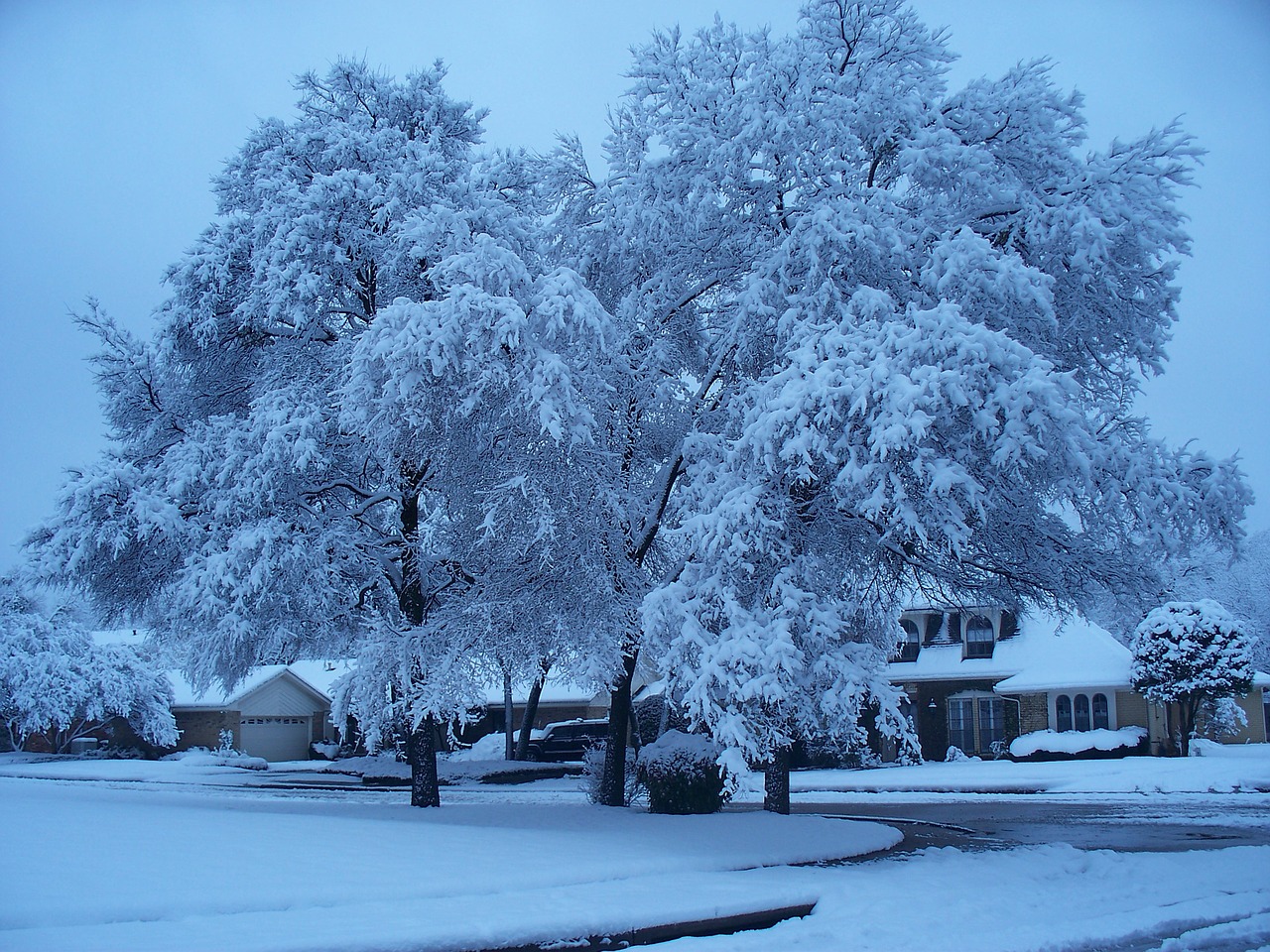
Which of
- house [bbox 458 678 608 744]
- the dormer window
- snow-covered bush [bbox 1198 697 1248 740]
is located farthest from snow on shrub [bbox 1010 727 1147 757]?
house [bbox 458 678 608 744]

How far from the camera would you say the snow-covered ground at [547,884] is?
7.86 meters

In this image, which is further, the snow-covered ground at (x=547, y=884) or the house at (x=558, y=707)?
the house at (x=558, y=707)

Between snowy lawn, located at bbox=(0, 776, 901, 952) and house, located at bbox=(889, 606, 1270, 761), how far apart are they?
22378 millimetres

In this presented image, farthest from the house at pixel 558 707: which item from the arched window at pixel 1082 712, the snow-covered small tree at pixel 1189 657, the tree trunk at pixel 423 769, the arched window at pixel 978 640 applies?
the tree trunk at pixel 423 769

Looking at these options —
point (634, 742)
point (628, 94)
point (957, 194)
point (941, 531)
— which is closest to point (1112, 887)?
point (941, 531)

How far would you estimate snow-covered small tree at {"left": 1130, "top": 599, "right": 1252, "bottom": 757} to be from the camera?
31281 mm

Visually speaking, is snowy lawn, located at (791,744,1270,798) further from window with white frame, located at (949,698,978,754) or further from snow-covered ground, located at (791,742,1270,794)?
window with white frame, located at (949,698,978,754)

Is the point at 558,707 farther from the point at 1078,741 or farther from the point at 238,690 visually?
the point at 1078,741

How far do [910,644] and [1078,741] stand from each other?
768 cm

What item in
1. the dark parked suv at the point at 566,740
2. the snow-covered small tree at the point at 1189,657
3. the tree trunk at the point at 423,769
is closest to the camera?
the tree trunk at the point at 423,769

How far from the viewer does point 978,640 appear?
3872 cm

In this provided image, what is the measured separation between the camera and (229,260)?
1681cm

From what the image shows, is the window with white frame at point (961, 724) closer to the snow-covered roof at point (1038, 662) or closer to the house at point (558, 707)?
the snow-covered roof at point (1038, 662)

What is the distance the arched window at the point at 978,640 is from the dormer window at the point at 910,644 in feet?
6.43
